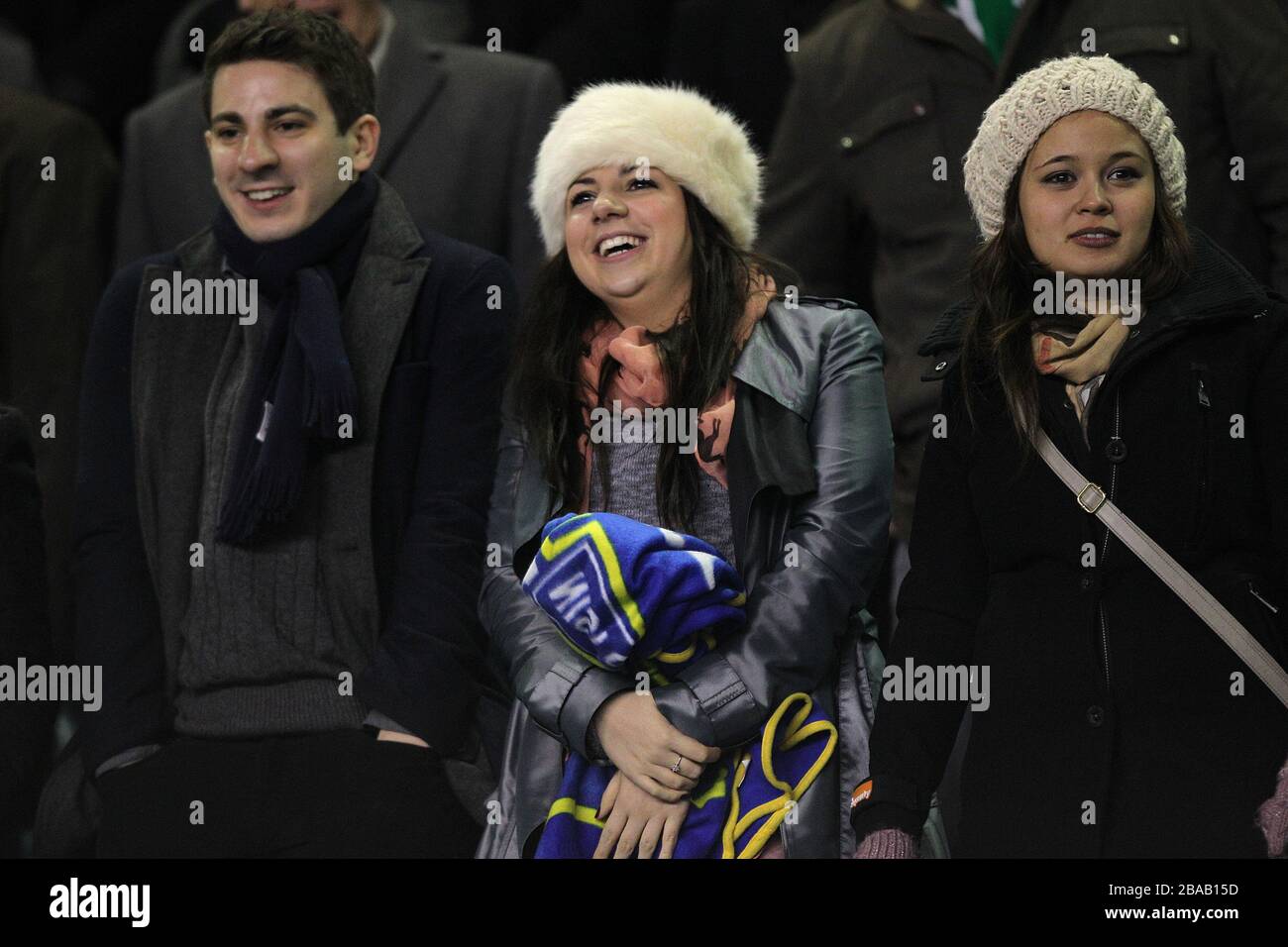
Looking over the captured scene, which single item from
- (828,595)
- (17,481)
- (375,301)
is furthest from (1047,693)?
(17,481)

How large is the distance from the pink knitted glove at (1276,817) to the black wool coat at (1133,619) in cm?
3

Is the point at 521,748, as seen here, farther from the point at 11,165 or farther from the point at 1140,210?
the point at 11,165

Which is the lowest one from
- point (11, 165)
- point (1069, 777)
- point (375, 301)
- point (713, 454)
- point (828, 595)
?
point (1069, 777)

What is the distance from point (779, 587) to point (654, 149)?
100cm

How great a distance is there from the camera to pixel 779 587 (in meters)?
4.51

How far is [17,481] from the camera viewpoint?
5051mm

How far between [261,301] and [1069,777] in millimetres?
2053
